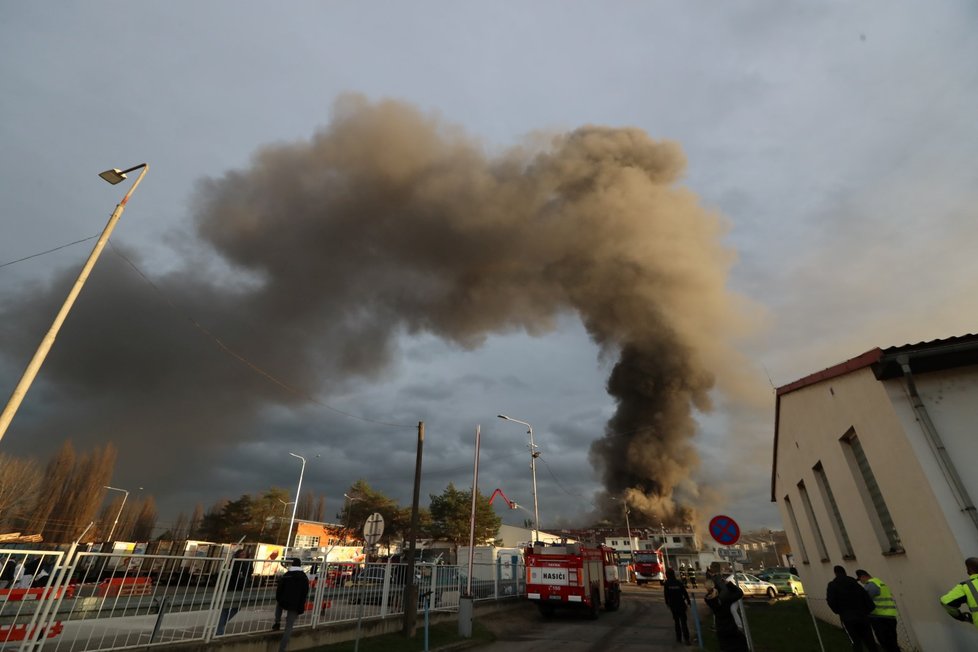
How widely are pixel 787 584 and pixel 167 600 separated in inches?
1298

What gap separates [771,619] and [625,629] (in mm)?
4505

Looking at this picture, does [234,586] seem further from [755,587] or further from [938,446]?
[755,587]

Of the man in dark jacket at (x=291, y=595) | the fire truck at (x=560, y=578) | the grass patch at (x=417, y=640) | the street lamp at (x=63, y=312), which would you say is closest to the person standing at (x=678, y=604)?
the fire truck at (x=560, y=578)

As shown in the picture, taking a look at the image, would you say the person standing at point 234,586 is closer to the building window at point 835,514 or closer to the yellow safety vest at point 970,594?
the yellow safety vest at point 970,594

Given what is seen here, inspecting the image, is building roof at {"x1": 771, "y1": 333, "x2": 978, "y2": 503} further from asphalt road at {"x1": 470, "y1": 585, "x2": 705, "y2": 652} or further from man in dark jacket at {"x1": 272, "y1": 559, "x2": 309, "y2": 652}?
man in dark jacket at {"x1": 272, "y1": 559, "x2": 309, "y2": 652}

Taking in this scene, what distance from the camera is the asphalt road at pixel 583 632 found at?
34.1 feet

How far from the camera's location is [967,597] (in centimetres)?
534

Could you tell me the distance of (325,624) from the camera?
9148 millimetres

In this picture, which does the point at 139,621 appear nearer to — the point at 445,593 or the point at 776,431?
the point at 445,593

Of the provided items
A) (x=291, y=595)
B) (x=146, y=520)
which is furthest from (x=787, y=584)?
(x=146, y=520)

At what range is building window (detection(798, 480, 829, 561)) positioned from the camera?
40.2ft

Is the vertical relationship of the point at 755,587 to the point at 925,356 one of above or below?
below

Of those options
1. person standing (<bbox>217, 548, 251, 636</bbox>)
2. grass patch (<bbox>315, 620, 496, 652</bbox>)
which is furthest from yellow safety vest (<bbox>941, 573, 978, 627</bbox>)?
person standing (<bbox>217, 548, 251, 636</bbox>)

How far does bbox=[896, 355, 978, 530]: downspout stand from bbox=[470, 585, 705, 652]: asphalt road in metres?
6.30
